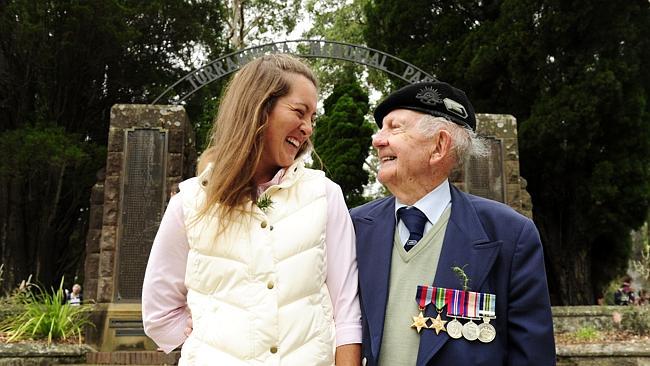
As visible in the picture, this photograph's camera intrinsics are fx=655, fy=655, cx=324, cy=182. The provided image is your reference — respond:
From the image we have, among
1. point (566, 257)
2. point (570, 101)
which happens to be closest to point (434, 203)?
point (570, 101)

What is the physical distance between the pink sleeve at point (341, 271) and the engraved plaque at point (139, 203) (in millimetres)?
5937

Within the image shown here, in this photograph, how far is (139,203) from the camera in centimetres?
781

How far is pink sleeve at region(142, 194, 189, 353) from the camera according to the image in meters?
1.89

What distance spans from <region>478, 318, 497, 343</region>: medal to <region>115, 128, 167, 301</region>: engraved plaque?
610 centimetres

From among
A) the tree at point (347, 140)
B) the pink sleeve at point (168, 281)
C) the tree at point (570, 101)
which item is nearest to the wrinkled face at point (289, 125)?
the pink sleeve at point (168, 281)

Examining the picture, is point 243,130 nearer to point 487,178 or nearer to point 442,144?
point 442,144

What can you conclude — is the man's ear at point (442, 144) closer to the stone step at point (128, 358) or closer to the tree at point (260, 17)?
the stone step at point (128, 358)

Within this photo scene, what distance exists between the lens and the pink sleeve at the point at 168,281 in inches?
74.4

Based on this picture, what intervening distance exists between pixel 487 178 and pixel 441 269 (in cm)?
659

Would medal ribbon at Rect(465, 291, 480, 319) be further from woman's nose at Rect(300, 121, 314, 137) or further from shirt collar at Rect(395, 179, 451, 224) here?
woman's nose at Rect(300, 121, 314, 137)

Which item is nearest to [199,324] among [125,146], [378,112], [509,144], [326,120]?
[378,112]

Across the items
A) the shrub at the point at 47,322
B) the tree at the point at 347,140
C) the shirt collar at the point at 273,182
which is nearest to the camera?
the shirt collar at the point at 273,182

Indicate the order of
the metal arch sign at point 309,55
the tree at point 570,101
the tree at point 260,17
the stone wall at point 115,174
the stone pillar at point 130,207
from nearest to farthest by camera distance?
the stone pillar at point 130,207
the stone wall at point 115,174
the metal arch sign at point 309,55
the tree at point 570,101
the tree at point 260,17

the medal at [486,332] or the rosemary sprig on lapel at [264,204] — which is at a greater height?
the rosemary sprig on lapel at [264,204]
